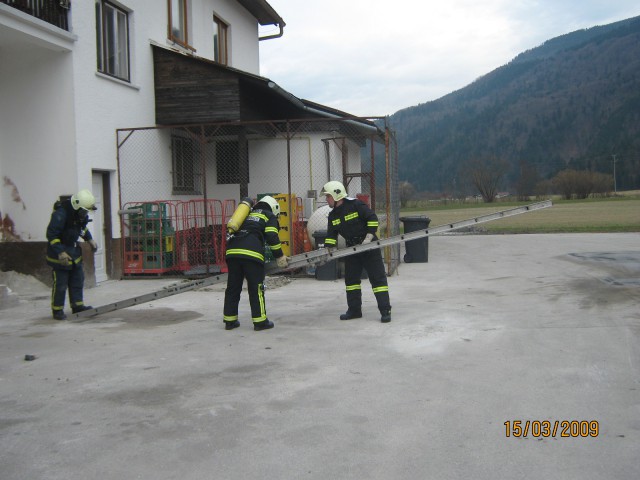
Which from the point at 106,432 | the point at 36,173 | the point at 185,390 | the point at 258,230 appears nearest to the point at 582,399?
the point at 185,390

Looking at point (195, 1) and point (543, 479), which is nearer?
point (543, 479)

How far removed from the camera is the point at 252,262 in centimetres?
784

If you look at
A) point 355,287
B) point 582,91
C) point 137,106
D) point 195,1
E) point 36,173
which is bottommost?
point 355,287

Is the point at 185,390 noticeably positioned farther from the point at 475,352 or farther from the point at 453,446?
the point at 475,352

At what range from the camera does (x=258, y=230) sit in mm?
8016

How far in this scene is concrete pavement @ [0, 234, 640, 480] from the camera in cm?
386

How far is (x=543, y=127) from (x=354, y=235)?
144 m

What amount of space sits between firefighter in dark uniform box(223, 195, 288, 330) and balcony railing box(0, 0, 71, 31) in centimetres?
582

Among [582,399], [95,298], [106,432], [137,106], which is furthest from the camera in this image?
[137,106]

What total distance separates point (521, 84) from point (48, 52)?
187 m

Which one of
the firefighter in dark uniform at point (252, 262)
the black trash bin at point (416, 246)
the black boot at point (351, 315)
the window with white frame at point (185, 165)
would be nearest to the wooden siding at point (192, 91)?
the window with white frame at point (185, 165)

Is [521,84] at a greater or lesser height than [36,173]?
greater

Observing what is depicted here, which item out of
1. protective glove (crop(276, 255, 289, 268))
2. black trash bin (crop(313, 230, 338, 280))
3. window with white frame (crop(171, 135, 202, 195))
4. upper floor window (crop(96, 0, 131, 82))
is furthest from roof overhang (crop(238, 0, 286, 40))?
protective glove (crop(276, 255, 289, 268))

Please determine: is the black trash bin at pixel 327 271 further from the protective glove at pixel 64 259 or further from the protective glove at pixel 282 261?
the protective glove at pixel 64 259
